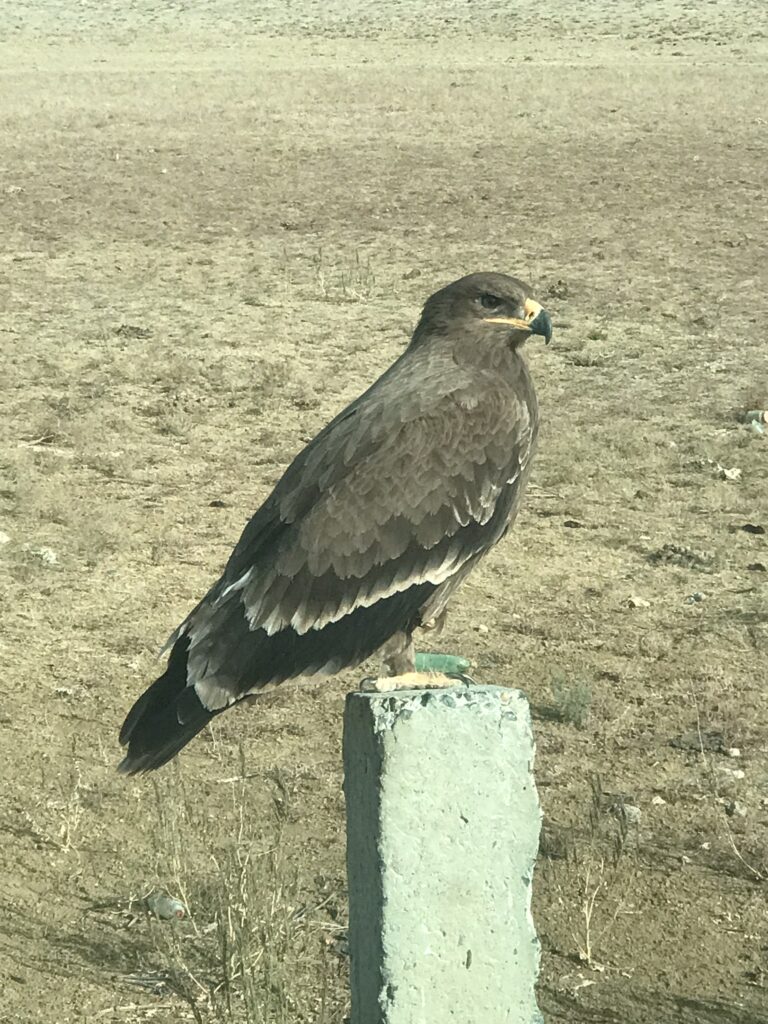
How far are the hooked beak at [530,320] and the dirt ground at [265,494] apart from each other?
173 cm

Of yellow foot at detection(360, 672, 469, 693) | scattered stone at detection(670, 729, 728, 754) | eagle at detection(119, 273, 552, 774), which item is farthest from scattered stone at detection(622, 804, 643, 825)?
yellow foot at detection(360, 672, 469, 693)

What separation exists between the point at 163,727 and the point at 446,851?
1.04m

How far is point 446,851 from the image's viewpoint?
394 centimetres

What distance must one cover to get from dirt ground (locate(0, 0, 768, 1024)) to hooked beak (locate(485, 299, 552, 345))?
68.2 inches

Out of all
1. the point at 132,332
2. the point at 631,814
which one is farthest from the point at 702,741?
the point at 132,332

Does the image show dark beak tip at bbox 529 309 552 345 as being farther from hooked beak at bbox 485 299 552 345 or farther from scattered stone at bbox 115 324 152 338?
scattered stone at bbox 115 324 152 338

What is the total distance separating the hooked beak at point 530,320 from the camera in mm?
5684

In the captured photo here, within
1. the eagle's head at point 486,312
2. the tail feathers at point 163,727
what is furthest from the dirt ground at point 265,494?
the eagle's head at point 486,312

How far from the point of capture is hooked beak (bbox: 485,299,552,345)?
18.6ft

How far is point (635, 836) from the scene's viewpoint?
6.10m

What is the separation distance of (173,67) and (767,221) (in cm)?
2184

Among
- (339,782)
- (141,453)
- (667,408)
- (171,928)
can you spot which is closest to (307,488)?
(171,928)

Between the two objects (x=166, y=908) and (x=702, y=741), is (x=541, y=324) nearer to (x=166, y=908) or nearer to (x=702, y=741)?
(x=702, y=741)

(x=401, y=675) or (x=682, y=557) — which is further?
(x=682, y=557)
